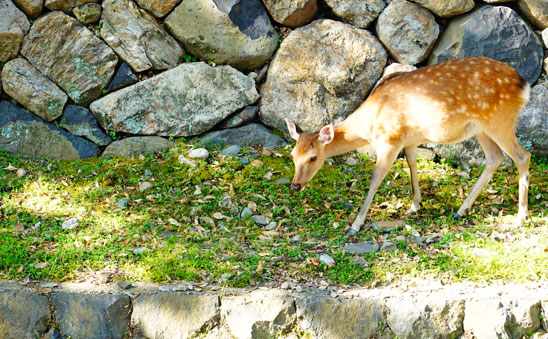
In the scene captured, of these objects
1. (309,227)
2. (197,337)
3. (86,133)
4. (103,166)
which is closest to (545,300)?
(309,227)

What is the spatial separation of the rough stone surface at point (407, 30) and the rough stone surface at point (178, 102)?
174cm

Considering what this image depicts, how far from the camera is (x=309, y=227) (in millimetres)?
5781

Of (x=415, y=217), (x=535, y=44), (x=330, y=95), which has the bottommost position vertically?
(x=415, y=217)

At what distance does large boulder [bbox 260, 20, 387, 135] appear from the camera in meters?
6.98

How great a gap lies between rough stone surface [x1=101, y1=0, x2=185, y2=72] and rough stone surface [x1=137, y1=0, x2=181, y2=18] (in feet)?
0.22

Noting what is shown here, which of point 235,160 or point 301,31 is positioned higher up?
point 301,31

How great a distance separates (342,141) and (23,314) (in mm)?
3334

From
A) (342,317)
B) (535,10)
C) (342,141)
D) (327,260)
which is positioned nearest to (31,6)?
(342,141)

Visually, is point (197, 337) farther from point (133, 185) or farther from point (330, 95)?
point (330, 95)

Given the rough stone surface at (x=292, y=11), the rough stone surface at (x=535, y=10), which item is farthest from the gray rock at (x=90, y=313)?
the rough stone surface at (x=535, y=10)

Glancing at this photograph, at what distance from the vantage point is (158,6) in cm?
701

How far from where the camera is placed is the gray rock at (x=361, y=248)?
523 centimetres

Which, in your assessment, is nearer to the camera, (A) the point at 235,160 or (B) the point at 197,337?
(B) the point at 197,337

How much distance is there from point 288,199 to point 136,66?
2.42 metres
